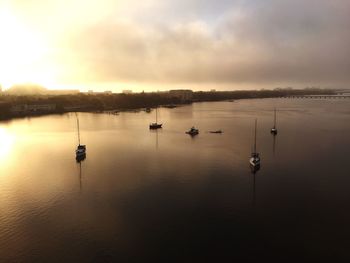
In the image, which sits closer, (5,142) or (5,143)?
(5,143)

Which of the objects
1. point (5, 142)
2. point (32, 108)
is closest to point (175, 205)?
point (5, 142)

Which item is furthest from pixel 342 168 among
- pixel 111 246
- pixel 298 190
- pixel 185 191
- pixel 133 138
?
pixel 133 138

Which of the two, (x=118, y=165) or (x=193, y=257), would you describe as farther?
(x=118, y=165)

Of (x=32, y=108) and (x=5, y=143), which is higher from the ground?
(x=32, y=108)

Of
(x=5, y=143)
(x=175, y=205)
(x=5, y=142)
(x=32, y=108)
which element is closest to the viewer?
(x=175, y=205)

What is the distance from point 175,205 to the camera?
31234mm

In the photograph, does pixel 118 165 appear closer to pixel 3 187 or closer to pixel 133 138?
pixel 3 187

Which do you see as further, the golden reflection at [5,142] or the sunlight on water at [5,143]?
the golden reflection at [5,142]

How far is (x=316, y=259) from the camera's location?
21578 mm

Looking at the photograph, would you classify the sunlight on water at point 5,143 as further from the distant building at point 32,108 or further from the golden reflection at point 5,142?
the distant building at point 32,108

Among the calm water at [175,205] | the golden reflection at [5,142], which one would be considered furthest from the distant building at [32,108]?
the calm water at [175,205]

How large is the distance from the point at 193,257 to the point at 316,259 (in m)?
8.90

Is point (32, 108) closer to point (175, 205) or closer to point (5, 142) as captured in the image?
point (5, 142)

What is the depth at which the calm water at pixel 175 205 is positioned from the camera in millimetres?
23156
